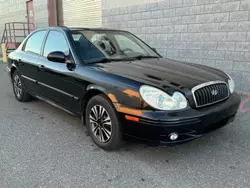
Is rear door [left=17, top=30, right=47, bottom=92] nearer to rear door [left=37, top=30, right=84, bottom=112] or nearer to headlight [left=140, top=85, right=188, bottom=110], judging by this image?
rear door [left=37, top=30, right=84, bottom=112]

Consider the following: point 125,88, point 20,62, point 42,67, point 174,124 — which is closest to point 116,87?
point 125,88

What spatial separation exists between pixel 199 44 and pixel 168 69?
3400mm

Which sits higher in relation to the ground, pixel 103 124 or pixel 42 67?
pixel 42 67

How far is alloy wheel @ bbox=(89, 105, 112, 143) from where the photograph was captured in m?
2.92

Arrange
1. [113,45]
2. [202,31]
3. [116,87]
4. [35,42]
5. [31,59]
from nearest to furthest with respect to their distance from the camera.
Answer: [116,87]
[113,45]
[31,59]
[35,42]
[202,31]

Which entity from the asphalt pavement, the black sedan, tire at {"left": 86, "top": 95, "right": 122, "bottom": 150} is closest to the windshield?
the black sedan

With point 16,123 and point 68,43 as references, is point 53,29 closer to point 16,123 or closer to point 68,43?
point 68,43

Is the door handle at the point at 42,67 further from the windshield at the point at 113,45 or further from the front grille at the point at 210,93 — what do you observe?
the front grille at the point at 210,93

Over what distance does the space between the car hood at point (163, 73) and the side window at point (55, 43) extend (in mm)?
735

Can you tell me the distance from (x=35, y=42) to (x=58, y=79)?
4.33 ft

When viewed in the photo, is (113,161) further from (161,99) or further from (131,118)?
(161,99)

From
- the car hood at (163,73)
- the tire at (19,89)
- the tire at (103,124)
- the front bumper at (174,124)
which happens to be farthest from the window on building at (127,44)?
the tire at (19,89)

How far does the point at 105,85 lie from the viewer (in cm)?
288

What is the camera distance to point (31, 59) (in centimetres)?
438
